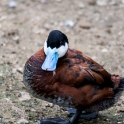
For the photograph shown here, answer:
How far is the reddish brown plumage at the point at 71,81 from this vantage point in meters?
4.14

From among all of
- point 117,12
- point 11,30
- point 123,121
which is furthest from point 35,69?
point 117,12

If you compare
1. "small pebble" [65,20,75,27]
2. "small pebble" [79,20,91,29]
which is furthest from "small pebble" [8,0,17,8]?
"small pebble" [79,20,91,29]

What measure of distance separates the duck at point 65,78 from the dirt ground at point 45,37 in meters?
0.43

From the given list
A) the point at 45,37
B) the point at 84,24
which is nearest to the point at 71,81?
the point at 45,37

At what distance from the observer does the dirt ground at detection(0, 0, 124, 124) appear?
4.71m

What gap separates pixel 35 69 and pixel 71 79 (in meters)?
0.35

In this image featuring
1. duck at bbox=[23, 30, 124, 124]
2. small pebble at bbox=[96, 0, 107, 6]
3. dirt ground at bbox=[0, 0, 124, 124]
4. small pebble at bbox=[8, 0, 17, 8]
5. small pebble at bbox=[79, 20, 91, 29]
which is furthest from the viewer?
small pebble at bbox=[96, 0, 107, 6]

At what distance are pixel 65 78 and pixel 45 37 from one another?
2.40 metres

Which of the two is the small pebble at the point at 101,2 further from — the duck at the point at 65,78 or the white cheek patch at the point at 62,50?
the white cheek patch at the point at 62,50

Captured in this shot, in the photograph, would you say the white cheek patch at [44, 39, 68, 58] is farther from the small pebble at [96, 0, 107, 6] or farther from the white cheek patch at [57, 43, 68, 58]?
the small pebble at [96, 0, 107, 6]

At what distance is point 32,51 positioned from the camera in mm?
6086

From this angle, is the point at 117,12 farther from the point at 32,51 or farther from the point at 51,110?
the point at 51,110

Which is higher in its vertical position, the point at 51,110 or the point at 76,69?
the point at 76,69

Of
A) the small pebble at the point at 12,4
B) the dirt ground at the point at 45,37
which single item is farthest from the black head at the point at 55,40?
the small pebble at the point at 12,4
